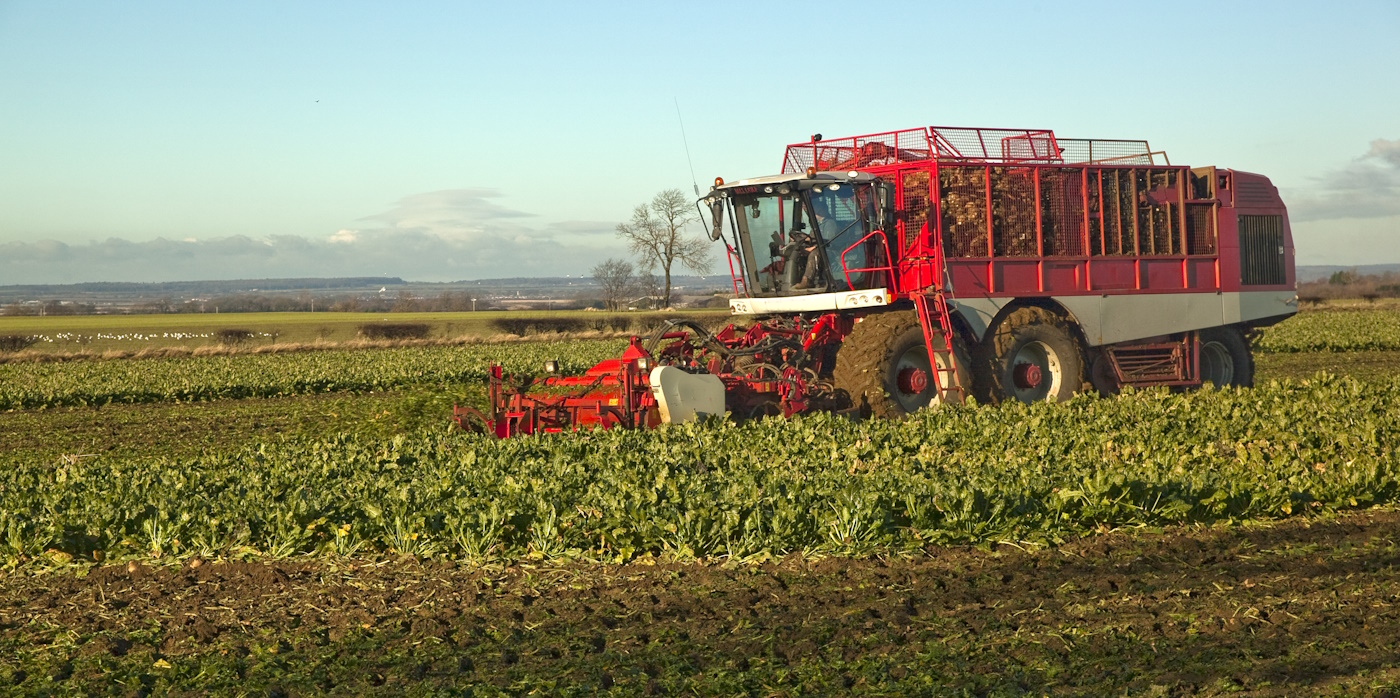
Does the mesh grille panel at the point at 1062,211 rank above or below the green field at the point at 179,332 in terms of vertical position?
above

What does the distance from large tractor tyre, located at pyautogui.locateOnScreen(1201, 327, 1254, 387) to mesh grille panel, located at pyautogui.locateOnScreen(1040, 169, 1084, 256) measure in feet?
9.54

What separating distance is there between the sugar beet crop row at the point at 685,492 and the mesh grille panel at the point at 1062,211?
4422mm

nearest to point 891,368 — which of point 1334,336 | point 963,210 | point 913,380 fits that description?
point 913,380

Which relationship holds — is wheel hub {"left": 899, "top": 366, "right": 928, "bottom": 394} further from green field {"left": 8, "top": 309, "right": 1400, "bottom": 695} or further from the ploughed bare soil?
the ploughed bare soil

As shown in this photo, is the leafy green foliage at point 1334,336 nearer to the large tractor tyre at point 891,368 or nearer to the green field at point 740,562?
the large tractor tyre at point 891,368

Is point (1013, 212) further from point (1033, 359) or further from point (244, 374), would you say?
point (244, 374)

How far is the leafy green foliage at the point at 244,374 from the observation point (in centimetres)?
2122

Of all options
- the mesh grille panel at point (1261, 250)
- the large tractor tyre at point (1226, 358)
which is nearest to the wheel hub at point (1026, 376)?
the large tractor tyre at point (1226, 358)

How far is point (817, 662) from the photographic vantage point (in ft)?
17.1

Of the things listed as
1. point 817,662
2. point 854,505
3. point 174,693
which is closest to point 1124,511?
point 854,505

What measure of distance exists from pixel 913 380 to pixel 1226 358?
5.73 meters

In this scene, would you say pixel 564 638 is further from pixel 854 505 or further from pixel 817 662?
pixel 854 505

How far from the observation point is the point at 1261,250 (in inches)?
651

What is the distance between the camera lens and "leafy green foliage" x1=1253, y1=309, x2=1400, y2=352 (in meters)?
28.4
